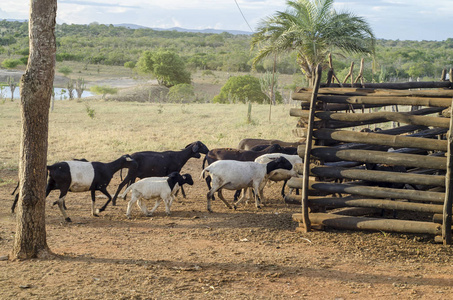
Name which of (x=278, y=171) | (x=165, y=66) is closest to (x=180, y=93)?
(x=165, y=66)

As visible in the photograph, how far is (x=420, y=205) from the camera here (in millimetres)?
7543

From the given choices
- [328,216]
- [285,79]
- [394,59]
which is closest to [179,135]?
[328,216]

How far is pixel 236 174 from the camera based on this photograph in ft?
31.6

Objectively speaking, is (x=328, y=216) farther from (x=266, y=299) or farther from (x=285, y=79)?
(x=285, y=79)

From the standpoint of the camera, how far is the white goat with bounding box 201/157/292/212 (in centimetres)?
962

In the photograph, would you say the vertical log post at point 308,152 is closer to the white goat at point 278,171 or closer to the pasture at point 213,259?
the pasture at point 213,259

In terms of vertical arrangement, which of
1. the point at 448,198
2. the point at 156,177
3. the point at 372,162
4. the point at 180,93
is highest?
the point at 180,93

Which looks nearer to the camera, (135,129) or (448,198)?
(448,198)

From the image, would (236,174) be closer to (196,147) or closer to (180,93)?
(196,147)

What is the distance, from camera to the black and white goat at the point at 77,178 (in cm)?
905

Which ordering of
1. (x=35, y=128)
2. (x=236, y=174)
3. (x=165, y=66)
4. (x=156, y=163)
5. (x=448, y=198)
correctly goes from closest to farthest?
(x=35, y=128) < (x=448, y=198) < (x=236, y=174) < (x=156, y=163) < (x=165, y=66)

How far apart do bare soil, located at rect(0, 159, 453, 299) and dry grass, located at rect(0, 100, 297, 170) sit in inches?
297

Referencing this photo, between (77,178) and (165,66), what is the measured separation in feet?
140

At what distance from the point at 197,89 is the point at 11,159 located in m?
40.3
